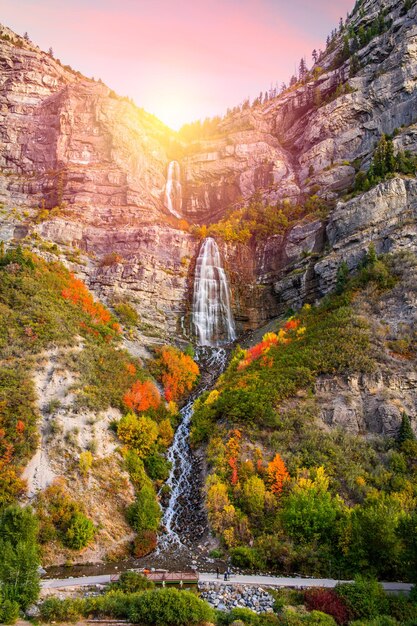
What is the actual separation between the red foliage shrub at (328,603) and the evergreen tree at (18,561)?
1382 centimetres

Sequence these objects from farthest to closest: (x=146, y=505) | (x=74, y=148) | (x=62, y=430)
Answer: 1. (x=74, y=148)
2. (x=62, y=430)
3. (x=146, y=505)

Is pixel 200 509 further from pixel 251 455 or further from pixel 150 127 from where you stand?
pixel 150 127

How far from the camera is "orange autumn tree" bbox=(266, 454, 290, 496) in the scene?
33.4 meters

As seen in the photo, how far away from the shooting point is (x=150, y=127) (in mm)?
102500

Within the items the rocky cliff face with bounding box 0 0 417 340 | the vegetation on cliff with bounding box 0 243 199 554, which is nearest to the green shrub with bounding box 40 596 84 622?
the vegetation on cliff with bounding box 0 243 199 554

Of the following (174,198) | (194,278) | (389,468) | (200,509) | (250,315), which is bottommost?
(200,509)

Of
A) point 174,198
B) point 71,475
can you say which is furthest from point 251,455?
point 174,198

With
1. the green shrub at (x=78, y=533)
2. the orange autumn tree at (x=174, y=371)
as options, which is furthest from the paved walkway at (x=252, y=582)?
the orange autumn tree at (x=174, y=371)

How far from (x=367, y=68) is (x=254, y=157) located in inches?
1103

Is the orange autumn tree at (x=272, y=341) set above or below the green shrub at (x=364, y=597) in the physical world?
A: above

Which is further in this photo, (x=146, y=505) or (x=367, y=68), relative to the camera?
(x=367, y=68)

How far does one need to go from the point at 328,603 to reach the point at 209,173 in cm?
8721

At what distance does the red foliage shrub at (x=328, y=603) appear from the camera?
22266mm

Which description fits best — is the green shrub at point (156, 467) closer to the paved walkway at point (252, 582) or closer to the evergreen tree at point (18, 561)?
the paved walkway at point (252, 582)
